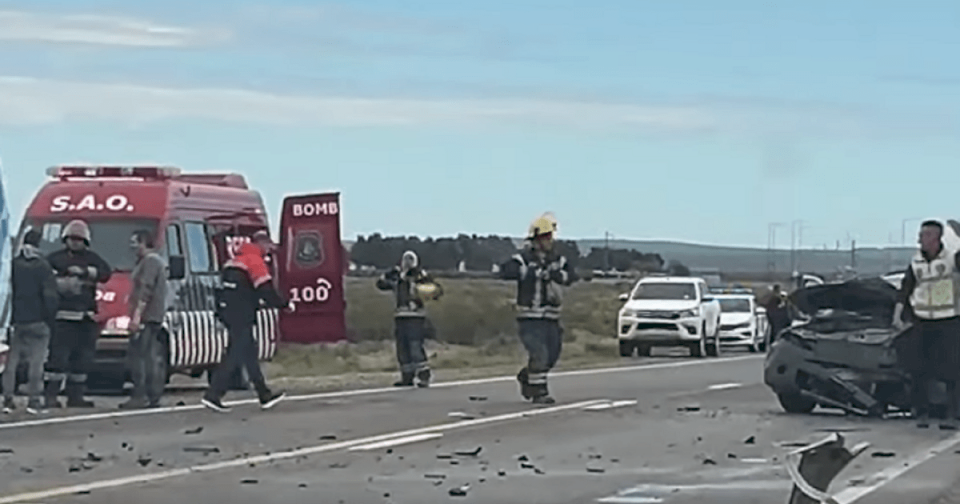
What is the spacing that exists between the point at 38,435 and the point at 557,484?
5424 millimetres

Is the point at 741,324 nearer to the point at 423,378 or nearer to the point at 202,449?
the point at 423,378

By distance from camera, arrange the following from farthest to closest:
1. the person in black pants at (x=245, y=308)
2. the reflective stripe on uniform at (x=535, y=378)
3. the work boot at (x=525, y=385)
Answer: the work boot at (x=525, y=385) → the reflective stripe on uniform at (x=535, y=378) → the person in black pants at (x=245, y=308)

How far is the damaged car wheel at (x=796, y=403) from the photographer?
74.6 ft

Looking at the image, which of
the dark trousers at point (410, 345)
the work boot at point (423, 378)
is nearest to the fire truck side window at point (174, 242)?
the dark trousers at point (410, 345)

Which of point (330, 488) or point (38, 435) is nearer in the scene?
point (330, 488)

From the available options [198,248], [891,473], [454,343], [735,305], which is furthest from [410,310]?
[454,343]

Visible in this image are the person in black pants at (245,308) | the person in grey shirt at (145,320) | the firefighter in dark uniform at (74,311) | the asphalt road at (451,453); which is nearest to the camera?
the asphalt road at (451,453)

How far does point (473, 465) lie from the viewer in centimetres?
1616

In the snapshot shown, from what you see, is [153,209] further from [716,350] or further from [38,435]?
[716,350]

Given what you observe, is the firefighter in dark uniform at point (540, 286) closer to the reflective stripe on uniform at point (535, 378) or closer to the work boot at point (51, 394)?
the reflective stripe on uniform at point (535, 378)

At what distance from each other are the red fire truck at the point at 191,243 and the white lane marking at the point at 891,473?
9.27 meters

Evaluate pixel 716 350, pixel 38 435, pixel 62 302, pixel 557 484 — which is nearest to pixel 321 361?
pixel 716 350

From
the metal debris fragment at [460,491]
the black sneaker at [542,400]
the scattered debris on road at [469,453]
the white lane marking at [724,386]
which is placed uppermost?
the metal debris fragment at [460,491]

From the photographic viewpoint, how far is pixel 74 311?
2239cm
